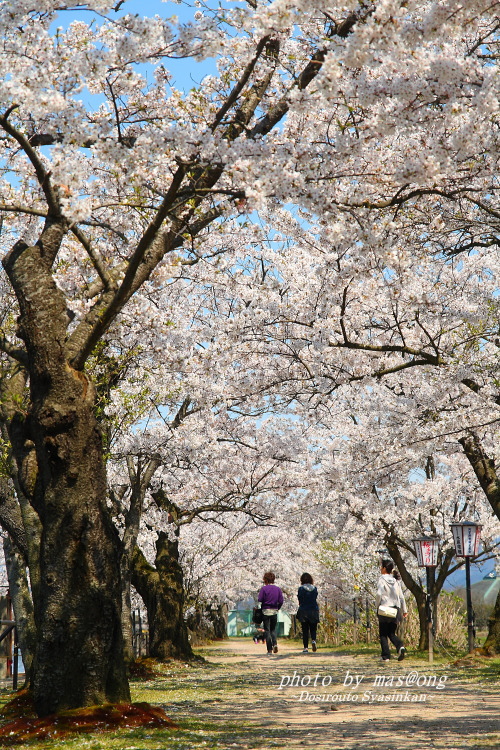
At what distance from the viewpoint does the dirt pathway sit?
21.9 ft

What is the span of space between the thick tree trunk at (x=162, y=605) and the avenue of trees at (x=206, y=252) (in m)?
0.05

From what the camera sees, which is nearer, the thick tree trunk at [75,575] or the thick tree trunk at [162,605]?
the thick tree trunk at [75,575]

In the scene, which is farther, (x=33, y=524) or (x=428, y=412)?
(x=428, y=412)

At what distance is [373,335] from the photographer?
13883 mm

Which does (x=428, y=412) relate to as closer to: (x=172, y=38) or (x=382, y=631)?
(x=382, y=631)

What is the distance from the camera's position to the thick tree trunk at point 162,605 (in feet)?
58.3

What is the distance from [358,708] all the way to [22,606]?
6.04 metres

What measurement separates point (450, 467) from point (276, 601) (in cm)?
982

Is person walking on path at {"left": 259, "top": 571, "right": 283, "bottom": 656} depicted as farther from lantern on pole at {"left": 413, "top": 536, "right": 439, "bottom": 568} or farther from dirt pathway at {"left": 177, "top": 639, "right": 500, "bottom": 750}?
lantern on pole at {"left": 413, "top": 536, "right": 439, "bottom": 568}

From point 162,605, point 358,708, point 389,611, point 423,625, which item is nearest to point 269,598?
point 389,611

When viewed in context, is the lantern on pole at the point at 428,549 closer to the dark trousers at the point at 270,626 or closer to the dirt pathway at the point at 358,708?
the dirt pathway at the point at 358,708

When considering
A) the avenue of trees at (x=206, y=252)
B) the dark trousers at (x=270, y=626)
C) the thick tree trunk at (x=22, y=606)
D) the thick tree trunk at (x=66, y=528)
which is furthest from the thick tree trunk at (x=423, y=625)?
the thick tree trunk at (x=66, y=528)

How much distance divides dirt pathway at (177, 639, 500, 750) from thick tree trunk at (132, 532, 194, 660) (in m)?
2.84

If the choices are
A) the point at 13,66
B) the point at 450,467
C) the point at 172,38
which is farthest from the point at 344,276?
the point at 450,467
